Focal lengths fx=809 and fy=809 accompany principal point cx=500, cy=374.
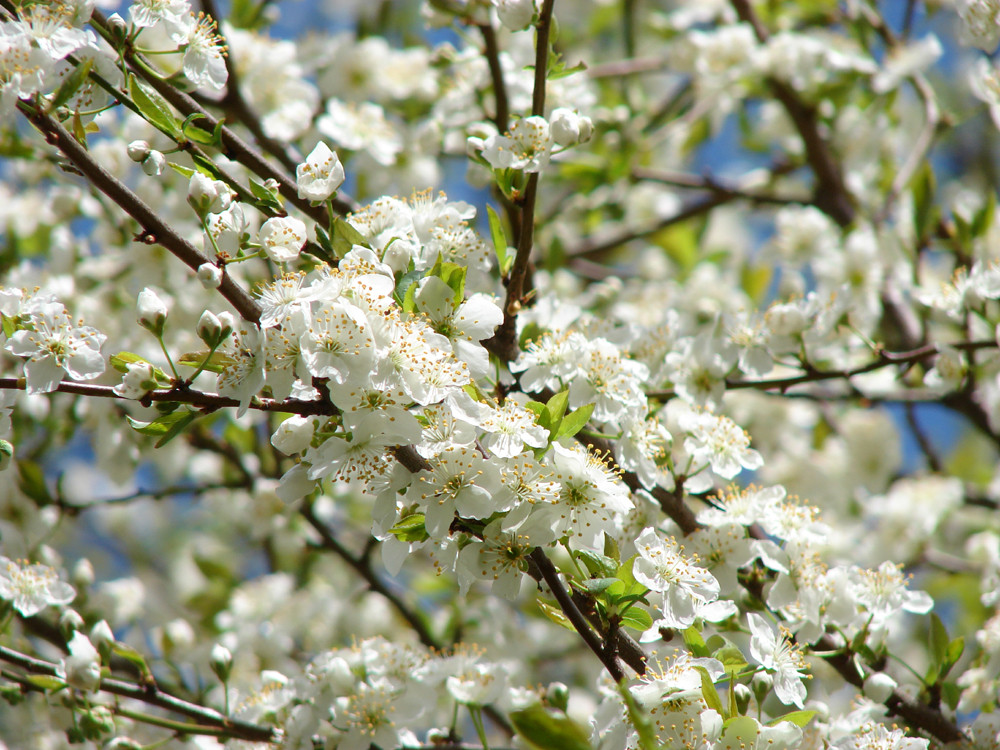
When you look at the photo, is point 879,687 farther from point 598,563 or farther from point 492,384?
point 492,384

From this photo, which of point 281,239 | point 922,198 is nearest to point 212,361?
point 281,239

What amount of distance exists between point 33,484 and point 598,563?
1.79m

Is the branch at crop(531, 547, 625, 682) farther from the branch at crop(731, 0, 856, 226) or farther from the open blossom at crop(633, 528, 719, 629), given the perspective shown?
the branch at crop(731, 0, 856, 226)

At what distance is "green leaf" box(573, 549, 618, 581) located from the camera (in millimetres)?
1394

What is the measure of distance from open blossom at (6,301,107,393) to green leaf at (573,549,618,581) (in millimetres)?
926

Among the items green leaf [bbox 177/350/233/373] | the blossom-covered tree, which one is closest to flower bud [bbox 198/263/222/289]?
the blossom-covered tree

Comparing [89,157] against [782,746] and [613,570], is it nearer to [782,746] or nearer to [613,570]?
[613,570]

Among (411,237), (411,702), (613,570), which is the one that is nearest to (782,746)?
(613,570)

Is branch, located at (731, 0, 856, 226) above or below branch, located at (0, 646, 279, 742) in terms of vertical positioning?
above

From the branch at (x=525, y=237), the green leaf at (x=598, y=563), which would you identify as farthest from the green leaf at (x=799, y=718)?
the branch at (x=525, y=237)

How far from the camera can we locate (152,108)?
1.49 meters

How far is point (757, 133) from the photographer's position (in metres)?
3.98

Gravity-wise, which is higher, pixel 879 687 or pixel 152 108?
pixel 152 108

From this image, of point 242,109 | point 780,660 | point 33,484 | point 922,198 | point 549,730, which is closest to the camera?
point 549,730
